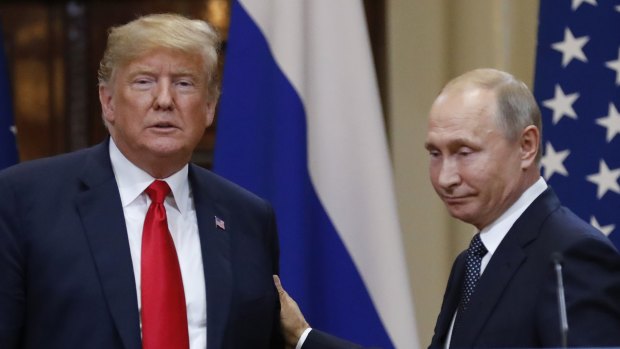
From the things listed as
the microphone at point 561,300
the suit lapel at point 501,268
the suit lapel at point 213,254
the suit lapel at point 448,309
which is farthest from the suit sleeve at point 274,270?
the microphone at point 561,300

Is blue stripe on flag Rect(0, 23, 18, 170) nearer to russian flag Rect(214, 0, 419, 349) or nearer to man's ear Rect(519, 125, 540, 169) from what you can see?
russian flag Rect(214, 0, 419, 349)

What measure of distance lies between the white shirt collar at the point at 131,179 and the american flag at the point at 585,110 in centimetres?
149

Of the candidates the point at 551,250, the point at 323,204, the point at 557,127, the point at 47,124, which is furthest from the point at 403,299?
the point at 47,124

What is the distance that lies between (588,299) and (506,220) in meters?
0.37

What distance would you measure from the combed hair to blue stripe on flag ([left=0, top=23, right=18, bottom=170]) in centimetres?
182

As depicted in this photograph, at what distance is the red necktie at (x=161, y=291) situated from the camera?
298 cm

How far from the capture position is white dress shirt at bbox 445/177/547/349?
3.01m

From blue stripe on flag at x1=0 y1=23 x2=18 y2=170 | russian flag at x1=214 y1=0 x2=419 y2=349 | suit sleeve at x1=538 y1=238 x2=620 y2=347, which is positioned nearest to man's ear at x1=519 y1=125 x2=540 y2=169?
suit sleeve at x1=538 y1=238 x2=620 y2=347

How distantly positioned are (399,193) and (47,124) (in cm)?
137

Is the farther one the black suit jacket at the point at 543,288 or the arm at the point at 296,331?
the arm at the point at 296,331

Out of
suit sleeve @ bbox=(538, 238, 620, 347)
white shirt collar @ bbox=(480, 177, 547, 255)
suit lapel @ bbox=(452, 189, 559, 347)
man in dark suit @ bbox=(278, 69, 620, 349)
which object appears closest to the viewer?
suit sleeve @ bbox=(538, 238, 620, 347)

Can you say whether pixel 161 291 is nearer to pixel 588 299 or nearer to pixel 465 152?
pixel 465 152

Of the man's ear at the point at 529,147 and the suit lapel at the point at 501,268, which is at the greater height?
the man's ear at the point at 529,147

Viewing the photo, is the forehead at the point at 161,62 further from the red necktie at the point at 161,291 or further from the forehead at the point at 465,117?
the forehead at the point at 465,117
